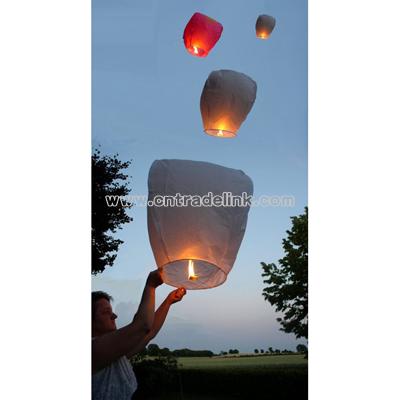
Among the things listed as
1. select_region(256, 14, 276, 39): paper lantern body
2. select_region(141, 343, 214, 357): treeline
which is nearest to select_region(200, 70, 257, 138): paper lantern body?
select_region(256, 14, 276, 39): paper lantern body

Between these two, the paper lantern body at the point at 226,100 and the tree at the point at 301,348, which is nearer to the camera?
the paper lantern body at the point at 226,100

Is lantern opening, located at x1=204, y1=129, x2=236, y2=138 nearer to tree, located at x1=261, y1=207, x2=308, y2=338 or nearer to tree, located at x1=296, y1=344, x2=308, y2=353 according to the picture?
tree, located at x1=261, y1=207, x2=308, y2=338

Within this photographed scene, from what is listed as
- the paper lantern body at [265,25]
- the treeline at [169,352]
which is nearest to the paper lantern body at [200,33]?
the paper lantern body at [265,25]

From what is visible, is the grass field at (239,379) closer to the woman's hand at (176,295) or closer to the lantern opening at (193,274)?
the woman's hand at (176,295)

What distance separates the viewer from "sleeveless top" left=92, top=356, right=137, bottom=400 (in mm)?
2916

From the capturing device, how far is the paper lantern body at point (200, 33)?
10.4 feet

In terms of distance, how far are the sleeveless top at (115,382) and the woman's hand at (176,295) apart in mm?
388

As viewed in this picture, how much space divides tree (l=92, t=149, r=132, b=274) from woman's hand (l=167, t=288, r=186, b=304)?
374 mm

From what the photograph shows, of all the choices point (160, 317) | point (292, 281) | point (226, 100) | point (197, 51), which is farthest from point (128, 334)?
point (197, 51)
